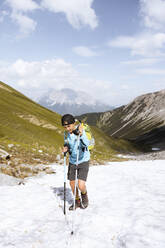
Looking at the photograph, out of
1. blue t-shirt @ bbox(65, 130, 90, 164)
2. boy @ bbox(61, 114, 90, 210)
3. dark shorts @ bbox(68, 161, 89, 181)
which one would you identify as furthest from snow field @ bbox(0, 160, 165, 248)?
blue t-shirt @ bbox(65, 130, 90, 164)

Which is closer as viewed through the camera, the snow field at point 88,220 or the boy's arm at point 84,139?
the snow field at point 88,220

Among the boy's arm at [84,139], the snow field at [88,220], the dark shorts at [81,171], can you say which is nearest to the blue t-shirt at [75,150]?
the dark shorts at [81,171]

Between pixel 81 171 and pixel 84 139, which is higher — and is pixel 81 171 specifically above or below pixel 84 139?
below

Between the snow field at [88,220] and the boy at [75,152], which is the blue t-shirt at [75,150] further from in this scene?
the snow field at [88,220]

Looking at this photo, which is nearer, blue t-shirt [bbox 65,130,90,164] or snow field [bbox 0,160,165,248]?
snow field [bbox 0,160,165,248]

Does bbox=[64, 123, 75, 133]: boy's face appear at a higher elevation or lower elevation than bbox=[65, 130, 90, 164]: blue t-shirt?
higher

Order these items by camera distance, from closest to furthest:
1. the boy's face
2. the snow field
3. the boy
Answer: the snow field
the boy
the boy's face

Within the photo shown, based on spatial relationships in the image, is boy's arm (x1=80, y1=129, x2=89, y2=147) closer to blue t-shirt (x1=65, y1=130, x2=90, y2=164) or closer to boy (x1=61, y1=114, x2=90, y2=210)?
boy (x1=61, y1=114, x2=90, y2=210)

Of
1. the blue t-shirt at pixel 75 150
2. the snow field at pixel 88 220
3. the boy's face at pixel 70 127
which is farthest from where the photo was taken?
the blue t-shirt at pixel 75 150

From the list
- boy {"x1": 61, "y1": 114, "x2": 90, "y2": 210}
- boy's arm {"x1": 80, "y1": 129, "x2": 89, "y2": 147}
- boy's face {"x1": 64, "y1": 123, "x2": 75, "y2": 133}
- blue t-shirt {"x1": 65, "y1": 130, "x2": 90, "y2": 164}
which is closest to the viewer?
boy's arm {"x1": 80, "y1": 129, "x2": 89, "y2": 147}

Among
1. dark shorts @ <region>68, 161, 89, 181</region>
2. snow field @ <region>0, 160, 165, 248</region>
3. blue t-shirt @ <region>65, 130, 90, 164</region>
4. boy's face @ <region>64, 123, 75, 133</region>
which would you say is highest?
boy's face @ <region>64, 123, 75, 133</region>

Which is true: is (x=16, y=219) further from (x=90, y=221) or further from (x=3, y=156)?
(x=3, y=156)

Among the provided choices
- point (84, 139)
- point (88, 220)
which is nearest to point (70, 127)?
point (84, 139)

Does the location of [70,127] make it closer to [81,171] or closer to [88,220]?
[81,171]
